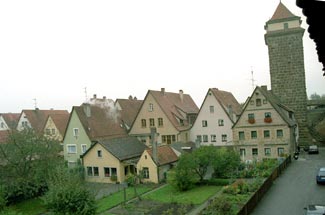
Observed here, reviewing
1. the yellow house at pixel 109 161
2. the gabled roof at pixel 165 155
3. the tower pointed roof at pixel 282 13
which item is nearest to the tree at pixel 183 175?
the gabled roof at pixel 165 155

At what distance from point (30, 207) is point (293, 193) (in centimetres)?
2153

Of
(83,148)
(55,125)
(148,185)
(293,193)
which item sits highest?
(55,125)

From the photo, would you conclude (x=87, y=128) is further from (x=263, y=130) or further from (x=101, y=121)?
(x=263, y=130)

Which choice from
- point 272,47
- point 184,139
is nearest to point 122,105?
point 184,139

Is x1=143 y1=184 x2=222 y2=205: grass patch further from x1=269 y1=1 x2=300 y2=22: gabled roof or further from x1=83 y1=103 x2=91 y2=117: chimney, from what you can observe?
x1=269 y1=1 x2=300 y2=22: gabled roof

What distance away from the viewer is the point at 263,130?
1528 inches

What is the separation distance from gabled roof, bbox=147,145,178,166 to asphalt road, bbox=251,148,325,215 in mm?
11534

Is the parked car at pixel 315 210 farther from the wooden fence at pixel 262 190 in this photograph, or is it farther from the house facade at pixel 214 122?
the house facade at pixel 214 122

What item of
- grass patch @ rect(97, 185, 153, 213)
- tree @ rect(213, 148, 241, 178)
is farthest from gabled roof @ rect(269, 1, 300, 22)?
grass patch @ rect(97, 185, 153, 213)

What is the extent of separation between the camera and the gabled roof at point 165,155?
114ft

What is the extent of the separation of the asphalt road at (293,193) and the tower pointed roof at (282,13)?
20.4 metres

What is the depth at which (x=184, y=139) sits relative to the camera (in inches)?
1730

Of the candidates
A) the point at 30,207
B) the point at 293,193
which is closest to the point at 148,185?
the point at 30,207

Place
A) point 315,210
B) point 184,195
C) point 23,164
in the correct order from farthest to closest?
point 23,164 < point 184,195 < point 315,210
